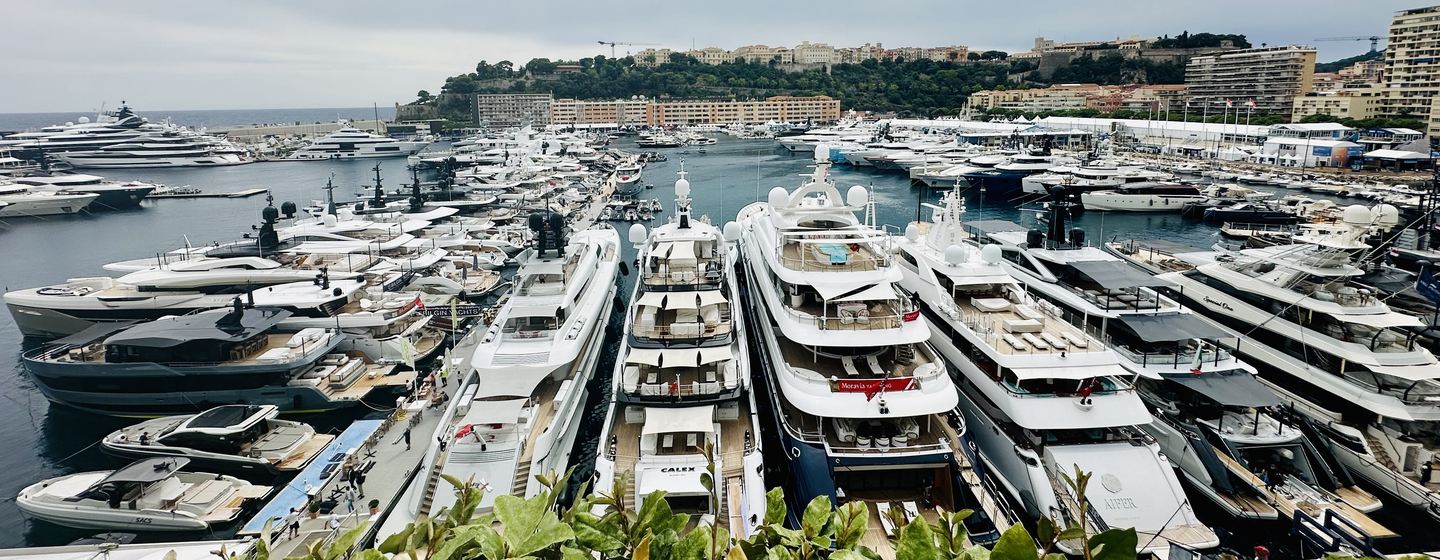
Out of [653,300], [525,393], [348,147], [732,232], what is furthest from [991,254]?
[348,147]

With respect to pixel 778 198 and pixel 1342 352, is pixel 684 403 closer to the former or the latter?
pixel 778 198

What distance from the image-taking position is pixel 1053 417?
18.3 meters

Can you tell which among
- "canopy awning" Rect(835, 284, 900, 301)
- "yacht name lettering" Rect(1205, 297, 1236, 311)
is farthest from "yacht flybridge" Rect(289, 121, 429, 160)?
"yacht name lettering" Rect(1205, 297, 1236, 311)

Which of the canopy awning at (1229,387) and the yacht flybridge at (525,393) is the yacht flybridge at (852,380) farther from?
the canopy awning at (1229,387)

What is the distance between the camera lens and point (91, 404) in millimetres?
26703

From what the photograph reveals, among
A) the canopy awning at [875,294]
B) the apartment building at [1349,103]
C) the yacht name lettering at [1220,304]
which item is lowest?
the yacht name lettering at [1220,304]

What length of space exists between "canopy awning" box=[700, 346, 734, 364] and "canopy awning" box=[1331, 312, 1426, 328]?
18385 mm

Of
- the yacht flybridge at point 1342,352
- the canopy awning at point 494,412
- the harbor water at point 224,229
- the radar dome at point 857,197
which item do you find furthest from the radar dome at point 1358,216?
the canopy awning at point 494,412

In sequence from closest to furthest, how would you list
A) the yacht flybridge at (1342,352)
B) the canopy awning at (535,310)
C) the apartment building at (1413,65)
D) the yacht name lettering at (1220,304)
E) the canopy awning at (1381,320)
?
the yacht flybridge at (1342,352) < the canopy awning at (1381,320) < the canopy awning at (535,310) < the yacht name lettering at (1220,304) < the apartment building at (1413,65)

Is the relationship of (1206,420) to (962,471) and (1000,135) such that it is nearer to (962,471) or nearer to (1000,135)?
(962,471)

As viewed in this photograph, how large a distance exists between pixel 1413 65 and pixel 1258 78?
173 feet

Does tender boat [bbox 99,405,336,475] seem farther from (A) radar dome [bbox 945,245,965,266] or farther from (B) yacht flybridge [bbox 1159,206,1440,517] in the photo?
(B) yacht flybridge [bbox 1159,206,1440,517]

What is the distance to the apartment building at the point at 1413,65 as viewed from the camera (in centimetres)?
10650

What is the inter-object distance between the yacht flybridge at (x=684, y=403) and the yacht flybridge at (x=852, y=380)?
121 cm
